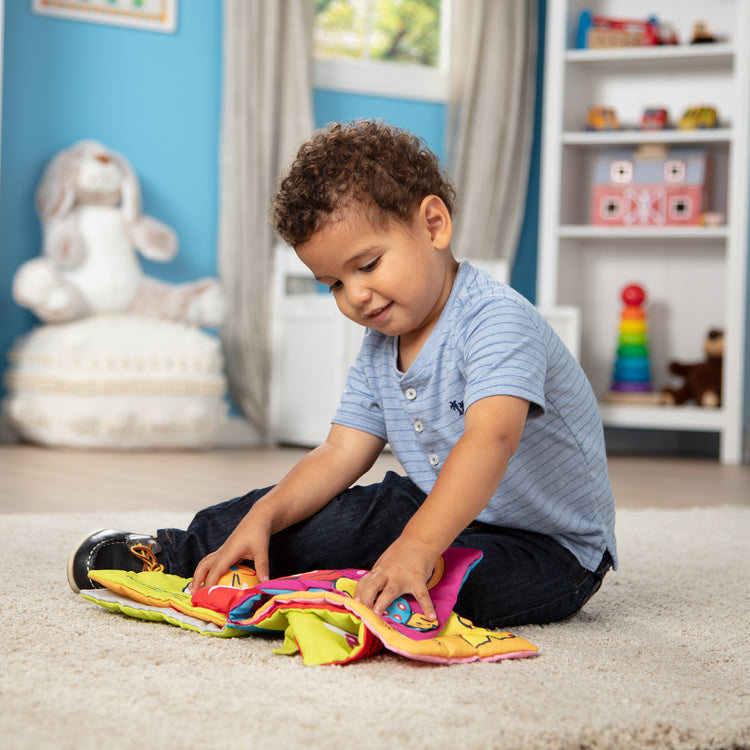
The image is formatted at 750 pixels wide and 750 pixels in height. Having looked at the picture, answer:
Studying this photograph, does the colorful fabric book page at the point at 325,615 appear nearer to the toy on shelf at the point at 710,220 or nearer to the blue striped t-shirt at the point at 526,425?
the blue striped t-shirt at the point at 526,425

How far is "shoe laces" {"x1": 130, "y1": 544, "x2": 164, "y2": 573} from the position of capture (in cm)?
106

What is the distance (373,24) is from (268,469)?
161cm

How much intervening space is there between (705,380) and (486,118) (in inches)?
41.3

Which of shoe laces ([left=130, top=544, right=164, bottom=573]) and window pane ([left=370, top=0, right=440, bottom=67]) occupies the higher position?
window pane ([left=370, top=0, right=440, bottom=67])

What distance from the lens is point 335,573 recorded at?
0.92 metres

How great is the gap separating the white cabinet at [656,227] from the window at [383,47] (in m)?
0.42

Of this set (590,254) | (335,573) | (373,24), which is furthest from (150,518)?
(373,24)

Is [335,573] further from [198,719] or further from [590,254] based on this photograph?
[590,254]

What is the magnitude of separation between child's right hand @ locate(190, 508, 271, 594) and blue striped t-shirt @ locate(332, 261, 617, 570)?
0.55 ft

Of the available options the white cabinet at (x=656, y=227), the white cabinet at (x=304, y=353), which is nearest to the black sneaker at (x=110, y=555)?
the white cabinet at (x=304, y=353)

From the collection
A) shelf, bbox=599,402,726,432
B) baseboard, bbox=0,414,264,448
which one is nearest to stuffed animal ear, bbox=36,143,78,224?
baseboard, bbox=0,414,264,448

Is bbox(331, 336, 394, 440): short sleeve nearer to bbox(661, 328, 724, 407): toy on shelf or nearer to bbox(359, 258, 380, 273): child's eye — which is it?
bbox(359, 258, 380, 273): child's eye

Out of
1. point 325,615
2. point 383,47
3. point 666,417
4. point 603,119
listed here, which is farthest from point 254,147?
point 325,615

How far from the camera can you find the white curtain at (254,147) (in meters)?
2.99
